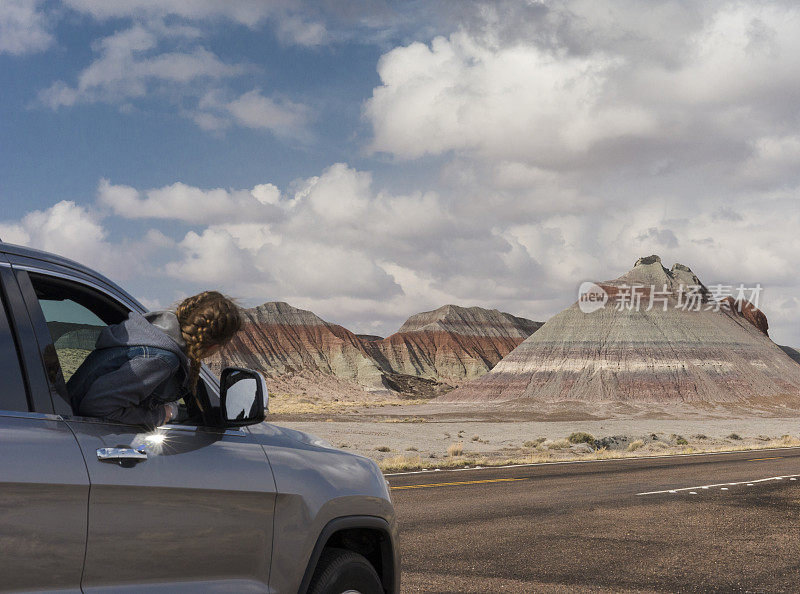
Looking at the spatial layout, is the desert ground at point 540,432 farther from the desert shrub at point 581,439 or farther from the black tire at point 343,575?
the black tire at point 343,575

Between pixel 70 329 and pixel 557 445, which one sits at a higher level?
pixel 70 329

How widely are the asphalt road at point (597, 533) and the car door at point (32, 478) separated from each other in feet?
15.5

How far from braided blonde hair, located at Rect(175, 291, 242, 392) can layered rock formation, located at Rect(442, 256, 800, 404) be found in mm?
90809

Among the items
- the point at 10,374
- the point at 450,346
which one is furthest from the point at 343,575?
the point at 450,346

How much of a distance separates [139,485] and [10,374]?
53 centimetres

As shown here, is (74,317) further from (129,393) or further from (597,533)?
(597,533)

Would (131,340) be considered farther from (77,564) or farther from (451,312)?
(451,312)

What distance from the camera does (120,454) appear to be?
2.69m

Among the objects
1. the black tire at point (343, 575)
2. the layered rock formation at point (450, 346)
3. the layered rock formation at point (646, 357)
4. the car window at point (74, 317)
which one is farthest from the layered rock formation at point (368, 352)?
the car window at point (74, 317)

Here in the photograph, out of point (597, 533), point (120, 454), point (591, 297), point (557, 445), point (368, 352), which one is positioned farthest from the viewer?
point (368, 352)

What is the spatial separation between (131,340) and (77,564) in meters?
0.78

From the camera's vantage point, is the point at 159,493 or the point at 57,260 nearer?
the point at 159,493

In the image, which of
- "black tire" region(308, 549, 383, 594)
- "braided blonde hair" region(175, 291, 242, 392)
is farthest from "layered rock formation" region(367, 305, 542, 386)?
"braided blonde hair" region(175, 291, 242, 392)

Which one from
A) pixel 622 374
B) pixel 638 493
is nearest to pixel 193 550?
pixel 638 493
